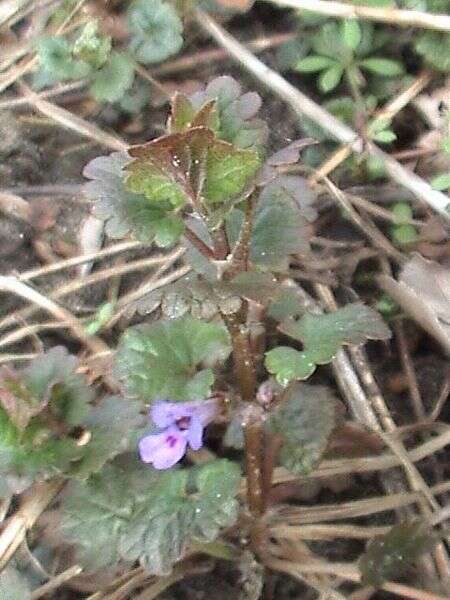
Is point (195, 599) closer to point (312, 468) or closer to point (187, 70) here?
point (312, 468)

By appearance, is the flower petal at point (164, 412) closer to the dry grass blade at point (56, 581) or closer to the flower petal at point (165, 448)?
the flower petal at point (165, 448)

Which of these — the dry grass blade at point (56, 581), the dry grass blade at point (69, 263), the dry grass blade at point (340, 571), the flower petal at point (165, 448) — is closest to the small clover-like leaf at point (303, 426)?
the flower petal at point (165, 448)

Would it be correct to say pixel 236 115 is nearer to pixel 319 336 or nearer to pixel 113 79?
pixel 319 336

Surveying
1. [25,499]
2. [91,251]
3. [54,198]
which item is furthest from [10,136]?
[25,499]

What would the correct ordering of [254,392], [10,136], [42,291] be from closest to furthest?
[254,392]
[42,291]
[10,136]

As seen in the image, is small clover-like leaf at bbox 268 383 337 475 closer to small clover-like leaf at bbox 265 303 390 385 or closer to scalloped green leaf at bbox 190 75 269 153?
small clover-like leaf at bbox 265 303 390 385

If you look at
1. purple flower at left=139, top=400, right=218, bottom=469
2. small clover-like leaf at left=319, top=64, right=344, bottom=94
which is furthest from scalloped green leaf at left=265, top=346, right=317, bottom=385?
small clover-like leaf at left=319, top=64, right=344, bottom=94
